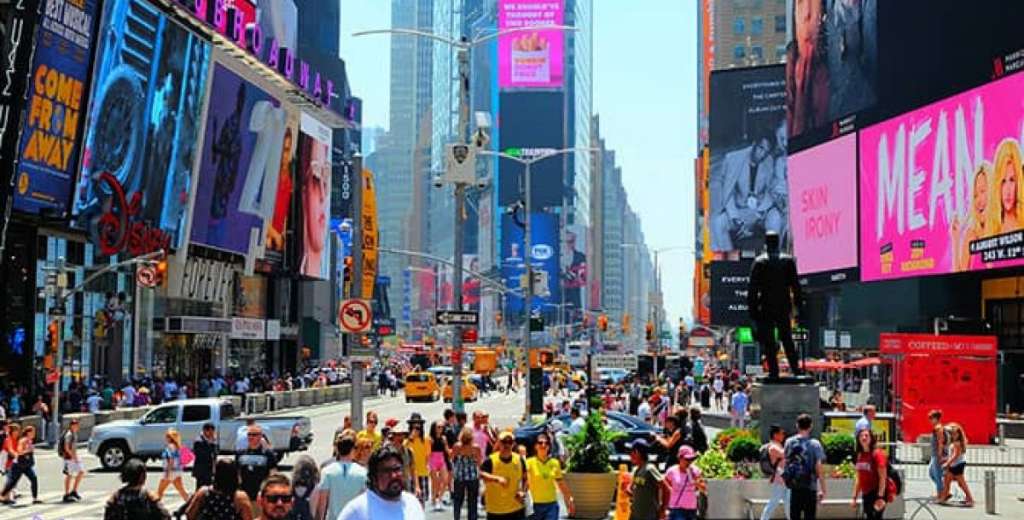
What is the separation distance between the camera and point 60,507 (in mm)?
25891

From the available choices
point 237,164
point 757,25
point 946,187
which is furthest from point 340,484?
point 757,25

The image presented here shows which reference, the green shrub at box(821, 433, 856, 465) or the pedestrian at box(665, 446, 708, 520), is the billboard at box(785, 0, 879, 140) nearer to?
the green shrub at box(821, 433, 856, 465)

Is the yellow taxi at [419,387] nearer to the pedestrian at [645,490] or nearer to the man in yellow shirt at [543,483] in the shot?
the man in yellow shirt at [543,483]

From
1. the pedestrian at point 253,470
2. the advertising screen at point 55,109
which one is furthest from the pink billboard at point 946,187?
the pedestrian at point 253,470

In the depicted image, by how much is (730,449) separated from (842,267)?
168 feet

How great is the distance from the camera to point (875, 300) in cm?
6544

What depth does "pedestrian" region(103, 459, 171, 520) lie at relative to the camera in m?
9.96

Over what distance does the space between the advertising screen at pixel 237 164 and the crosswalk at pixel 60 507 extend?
141ft

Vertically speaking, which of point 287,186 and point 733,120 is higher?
point 733,120

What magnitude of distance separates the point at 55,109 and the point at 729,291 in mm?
54072

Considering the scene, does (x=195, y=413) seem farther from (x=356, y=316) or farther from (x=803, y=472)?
(x=803, y=472)

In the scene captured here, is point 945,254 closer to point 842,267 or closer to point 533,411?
point 842,267

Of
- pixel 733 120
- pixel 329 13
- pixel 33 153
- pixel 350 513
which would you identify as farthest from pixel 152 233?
pixel 329 13

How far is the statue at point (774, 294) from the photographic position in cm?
2217
